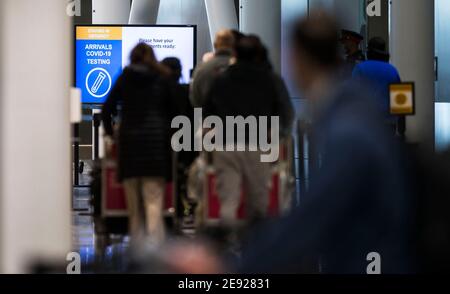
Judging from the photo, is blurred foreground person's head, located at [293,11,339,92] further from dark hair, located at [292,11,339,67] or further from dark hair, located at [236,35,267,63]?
dark hair, located at [236,35,267,63]

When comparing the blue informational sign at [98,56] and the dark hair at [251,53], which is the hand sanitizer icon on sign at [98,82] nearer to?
the blue informational sign at [98,56]

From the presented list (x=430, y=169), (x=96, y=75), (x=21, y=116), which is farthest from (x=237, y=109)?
(x=96, y=75)

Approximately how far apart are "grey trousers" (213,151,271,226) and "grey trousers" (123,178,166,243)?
1.25ft

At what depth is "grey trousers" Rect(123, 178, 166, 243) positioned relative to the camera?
18.8 feet

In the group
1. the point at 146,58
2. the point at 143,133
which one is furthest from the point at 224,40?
the point at 143,133

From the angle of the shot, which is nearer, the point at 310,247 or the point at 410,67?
the point at 310,247

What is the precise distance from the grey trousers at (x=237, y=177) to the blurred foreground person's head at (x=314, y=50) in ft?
→ 9.26

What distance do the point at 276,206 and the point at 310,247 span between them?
8.68 ft

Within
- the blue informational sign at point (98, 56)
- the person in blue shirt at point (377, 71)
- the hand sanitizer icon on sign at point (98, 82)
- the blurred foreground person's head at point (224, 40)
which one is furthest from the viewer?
the blue informational sign at point (98, 56)

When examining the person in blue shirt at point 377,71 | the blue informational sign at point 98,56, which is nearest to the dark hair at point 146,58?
the person in blue shirt at point 377,71

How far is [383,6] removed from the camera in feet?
49.8

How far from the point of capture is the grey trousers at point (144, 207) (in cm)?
572

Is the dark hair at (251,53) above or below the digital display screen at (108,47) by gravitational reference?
below

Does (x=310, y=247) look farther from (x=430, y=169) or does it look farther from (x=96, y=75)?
(x=96, y=75)
